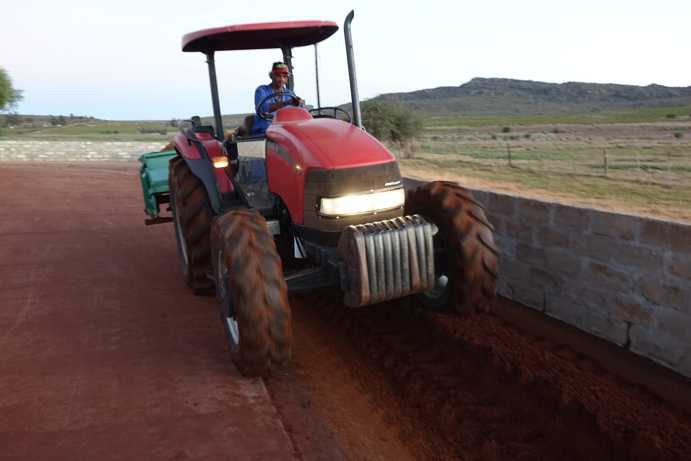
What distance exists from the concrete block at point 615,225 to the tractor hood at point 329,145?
1616 mm

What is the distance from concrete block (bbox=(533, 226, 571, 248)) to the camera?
472cm

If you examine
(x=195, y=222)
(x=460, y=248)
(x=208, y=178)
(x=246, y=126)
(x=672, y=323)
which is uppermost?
(x=246, y=126)

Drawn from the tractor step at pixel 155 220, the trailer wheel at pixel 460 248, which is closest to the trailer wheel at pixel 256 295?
the trailer wheel at pixel 460 248

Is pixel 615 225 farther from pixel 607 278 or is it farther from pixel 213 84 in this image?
pixel 213 84

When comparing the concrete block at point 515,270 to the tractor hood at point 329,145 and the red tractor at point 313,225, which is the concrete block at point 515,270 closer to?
the red tractor at point 313,225

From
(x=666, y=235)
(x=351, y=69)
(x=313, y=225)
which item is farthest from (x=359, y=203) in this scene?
(x=666, y=235)

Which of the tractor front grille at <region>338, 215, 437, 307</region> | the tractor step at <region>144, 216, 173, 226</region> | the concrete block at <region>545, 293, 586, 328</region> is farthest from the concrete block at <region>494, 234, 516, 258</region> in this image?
the tractor step at <region>144, 216, 173, 226</region>

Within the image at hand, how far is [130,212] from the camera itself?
11.3 m

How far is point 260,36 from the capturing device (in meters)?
5.13

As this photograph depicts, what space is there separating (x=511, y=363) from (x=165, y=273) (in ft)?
13.5

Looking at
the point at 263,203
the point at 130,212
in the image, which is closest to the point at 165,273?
the point at 263,203

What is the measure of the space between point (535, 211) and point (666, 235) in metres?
1.28

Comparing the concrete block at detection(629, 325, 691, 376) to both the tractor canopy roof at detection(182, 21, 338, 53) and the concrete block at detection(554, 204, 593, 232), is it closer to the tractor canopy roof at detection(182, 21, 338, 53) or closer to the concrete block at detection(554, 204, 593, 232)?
the concrete block at detection(554, 204, 593, 232)

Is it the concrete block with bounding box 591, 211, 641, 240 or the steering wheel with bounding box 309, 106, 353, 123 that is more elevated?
the steering wheel with bounding box 309, 106, 353, 123
